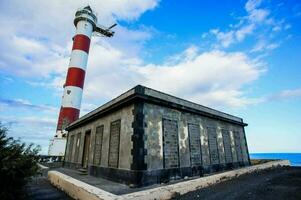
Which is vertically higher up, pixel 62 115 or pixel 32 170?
pixel 62 115

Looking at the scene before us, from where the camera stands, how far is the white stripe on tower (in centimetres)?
1777

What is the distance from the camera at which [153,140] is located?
766cm

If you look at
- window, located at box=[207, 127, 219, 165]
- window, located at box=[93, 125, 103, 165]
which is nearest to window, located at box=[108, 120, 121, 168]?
window, located at box=[93, 125, 103, 165]

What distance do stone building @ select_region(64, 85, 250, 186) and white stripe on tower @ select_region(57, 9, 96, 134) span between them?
20.5 feet

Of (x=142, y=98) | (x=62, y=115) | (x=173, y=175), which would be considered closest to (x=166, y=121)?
(x=142, y=98)

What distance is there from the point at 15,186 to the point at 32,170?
1.53 ft

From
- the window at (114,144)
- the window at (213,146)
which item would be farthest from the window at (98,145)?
the window at (213,146)

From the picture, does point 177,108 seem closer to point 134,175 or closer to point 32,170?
point 134,175

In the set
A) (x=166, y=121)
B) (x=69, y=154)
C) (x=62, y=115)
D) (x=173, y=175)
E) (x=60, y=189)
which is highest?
(x=62, y=115)

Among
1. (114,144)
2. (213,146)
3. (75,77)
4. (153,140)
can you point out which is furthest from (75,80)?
(213,146)

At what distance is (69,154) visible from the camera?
14953mm

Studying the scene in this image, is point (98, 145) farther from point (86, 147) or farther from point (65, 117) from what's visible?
point (65, 117)

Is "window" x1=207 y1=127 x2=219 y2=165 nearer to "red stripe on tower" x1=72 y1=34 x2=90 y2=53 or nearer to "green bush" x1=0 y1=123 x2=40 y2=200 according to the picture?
"green bush" x1=0 y1=123 x2=40 y2=200

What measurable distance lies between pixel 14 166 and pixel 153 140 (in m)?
4.74
